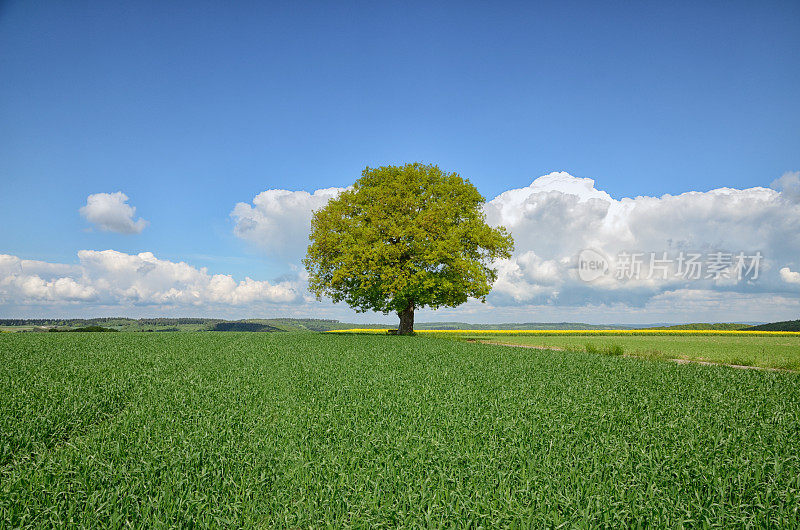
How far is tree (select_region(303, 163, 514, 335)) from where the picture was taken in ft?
111

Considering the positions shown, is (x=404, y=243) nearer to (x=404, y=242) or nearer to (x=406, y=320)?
(x=404, y=242)

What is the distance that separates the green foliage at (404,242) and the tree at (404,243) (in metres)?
0.08

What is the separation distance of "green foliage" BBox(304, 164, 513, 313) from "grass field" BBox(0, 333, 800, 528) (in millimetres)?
21775

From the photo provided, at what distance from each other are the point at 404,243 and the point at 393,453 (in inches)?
1141

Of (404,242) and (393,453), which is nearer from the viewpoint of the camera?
(393,453)

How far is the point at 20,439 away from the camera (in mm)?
7117

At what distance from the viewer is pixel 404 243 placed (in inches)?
1357

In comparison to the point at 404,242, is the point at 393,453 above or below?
below

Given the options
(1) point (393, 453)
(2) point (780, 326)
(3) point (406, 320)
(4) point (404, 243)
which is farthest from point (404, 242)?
(2) point (780, 326)

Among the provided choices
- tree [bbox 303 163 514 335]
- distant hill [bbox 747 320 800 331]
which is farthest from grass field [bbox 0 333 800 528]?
distant hill [bbox 747 320 800 331]

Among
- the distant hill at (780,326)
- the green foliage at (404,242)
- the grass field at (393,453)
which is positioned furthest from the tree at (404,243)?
the distant hill at (780,326)

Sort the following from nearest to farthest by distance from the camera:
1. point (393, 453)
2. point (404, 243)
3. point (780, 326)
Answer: point (393, 453) < point (404, 243) < point (780, 326)

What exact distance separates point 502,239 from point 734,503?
32203 mm

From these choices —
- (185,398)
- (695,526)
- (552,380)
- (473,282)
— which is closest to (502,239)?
(473,282)
